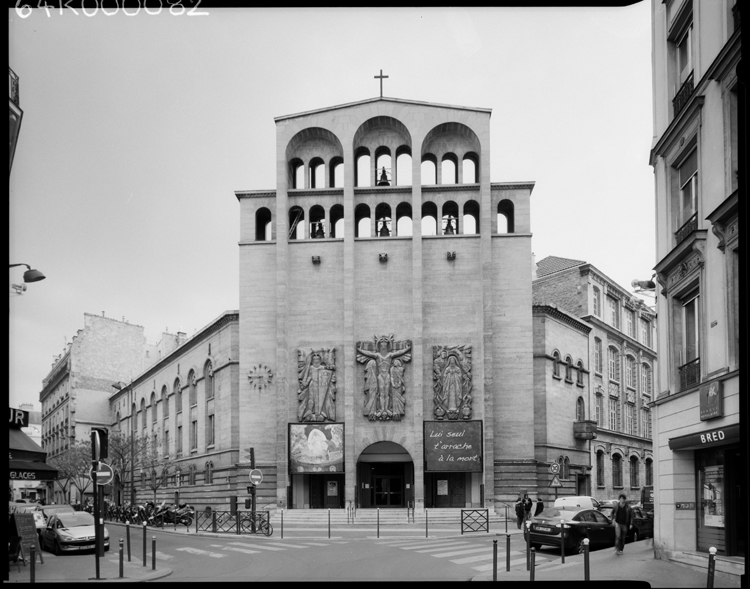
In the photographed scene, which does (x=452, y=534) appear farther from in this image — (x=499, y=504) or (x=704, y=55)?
(x=704, y=55)

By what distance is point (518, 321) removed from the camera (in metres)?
49.2

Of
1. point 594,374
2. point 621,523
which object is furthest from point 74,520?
point 594,374

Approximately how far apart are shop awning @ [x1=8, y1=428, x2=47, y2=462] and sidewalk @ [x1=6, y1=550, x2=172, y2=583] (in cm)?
255

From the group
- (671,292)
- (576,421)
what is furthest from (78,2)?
(576,421)

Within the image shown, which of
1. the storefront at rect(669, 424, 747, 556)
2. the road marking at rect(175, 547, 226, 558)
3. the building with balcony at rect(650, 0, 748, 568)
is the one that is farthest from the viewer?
the road marking at rect(175, 547, 226, 558)

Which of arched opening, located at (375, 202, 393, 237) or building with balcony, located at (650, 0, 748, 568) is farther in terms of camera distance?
arched opening, located at (375, 202, 393, 237)

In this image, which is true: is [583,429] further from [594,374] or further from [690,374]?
[690,374]

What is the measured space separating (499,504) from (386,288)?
13.6 meters

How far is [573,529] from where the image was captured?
24.6 metres

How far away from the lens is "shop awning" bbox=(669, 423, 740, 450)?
53.8ft

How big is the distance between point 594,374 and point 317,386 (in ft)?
70.7

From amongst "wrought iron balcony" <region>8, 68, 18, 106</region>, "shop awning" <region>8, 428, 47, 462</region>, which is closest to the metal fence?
"shop awning" <region>8, 428, 47, 462</region>

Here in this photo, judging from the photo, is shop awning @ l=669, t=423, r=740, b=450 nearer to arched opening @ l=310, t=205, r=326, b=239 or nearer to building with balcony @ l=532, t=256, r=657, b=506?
building with balcony @ l=532, t=256, r=657, b=506

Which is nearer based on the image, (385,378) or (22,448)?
(22,448)
